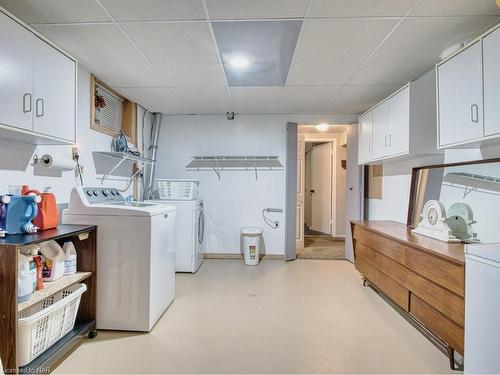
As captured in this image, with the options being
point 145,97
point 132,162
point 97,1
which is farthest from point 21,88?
point 132,162

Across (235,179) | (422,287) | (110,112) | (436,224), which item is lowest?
(422,287)

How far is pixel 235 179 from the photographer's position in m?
4.36

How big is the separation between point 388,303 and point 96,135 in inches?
141

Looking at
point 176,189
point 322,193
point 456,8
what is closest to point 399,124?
point 456,8

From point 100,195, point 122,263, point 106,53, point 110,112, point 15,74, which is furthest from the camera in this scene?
point 110,112

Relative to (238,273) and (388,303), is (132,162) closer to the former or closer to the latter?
(238,273)

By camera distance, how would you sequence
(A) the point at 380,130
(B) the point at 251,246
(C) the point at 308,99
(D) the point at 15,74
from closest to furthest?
(D) the point at 15,74, (A) the point at 380,130, (C) the point at 308,99, (B) the point at 251,246

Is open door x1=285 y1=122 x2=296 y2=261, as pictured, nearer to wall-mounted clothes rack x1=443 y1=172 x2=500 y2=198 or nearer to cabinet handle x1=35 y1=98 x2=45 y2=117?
wall-mounted clothes rack x1=443 y1=172 x2=500 y2=198

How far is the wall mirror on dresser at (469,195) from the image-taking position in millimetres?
2035

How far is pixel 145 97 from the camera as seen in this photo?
3512 mm

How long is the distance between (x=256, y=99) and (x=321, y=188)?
12.6ft

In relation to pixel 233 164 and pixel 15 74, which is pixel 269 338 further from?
pixel 233 164

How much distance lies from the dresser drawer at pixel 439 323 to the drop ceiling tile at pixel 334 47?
2070mm

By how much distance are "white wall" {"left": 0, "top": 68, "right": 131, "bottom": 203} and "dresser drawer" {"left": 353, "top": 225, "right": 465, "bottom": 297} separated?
305 cm
